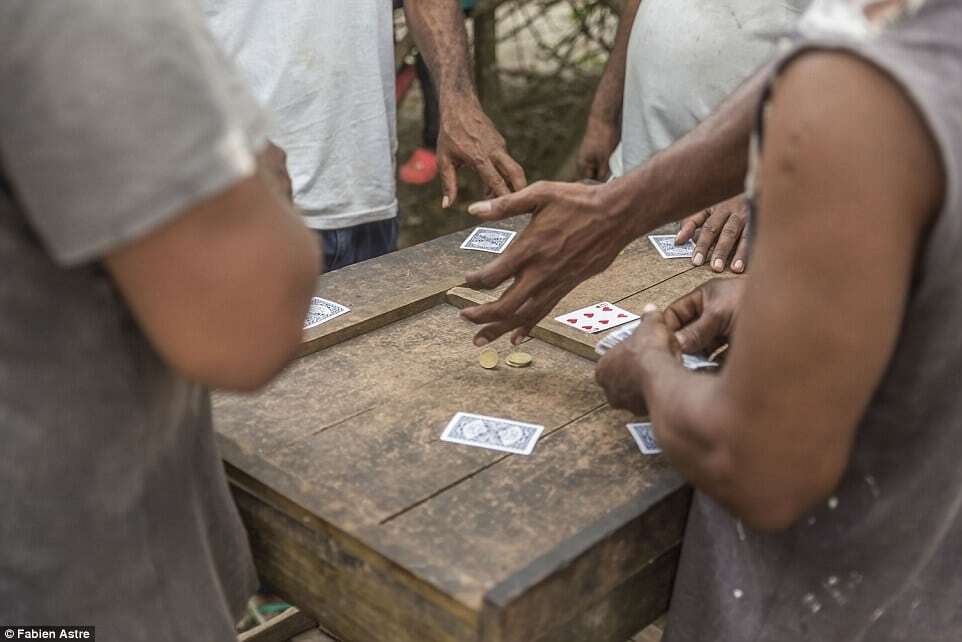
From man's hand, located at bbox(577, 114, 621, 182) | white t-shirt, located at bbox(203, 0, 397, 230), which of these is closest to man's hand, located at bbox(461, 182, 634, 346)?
white t-shirt, located at bbox(203, 0, 397, 230)

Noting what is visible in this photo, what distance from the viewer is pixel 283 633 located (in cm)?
219

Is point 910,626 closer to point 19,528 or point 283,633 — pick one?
point 19,528

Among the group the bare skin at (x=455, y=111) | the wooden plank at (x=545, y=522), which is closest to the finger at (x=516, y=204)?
the wooden plank at (x=545, y=522)

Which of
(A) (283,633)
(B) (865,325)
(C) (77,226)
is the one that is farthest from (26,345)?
(A) (283,633)

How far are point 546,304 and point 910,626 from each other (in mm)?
833

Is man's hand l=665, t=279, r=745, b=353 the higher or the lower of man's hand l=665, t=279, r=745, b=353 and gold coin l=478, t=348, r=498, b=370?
the higher

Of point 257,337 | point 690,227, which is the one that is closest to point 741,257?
point 690,227

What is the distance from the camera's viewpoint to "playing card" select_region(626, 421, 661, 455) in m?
1.50

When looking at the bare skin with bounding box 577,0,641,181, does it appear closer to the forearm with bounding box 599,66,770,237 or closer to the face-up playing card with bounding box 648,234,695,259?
the face-up playing card with bounding box 648,234,695,259

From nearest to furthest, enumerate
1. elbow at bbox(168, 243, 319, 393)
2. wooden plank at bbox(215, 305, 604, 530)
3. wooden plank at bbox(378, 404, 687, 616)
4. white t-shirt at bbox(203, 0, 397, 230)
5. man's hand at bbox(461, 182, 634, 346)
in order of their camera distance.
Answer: elbow at bbox(168, 243, 319, 393)
wooden plank at bbox(378, 404, 687, 616)
wooden plank at bbox(215, 305, 604, 530)
man's hand at bbox(461, 182, 634, 346)
white t-shirt at bbox(203, 0, 397, 230)

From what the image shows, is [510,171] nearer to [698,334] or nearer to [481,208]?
[481,208]

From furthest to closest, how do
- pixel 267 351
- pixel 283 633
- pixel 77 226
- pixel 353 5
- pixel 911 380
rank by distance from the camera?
pixel 353 5 → pixel 283 633 → pixel 911 380 → pixel 267 351 → pixel 77 226

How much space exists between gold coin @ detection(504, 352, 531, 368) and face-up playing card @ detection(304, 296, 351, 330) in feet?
1.30

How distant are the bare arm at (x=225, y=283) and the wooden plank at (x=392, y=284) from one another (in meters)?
0.89
